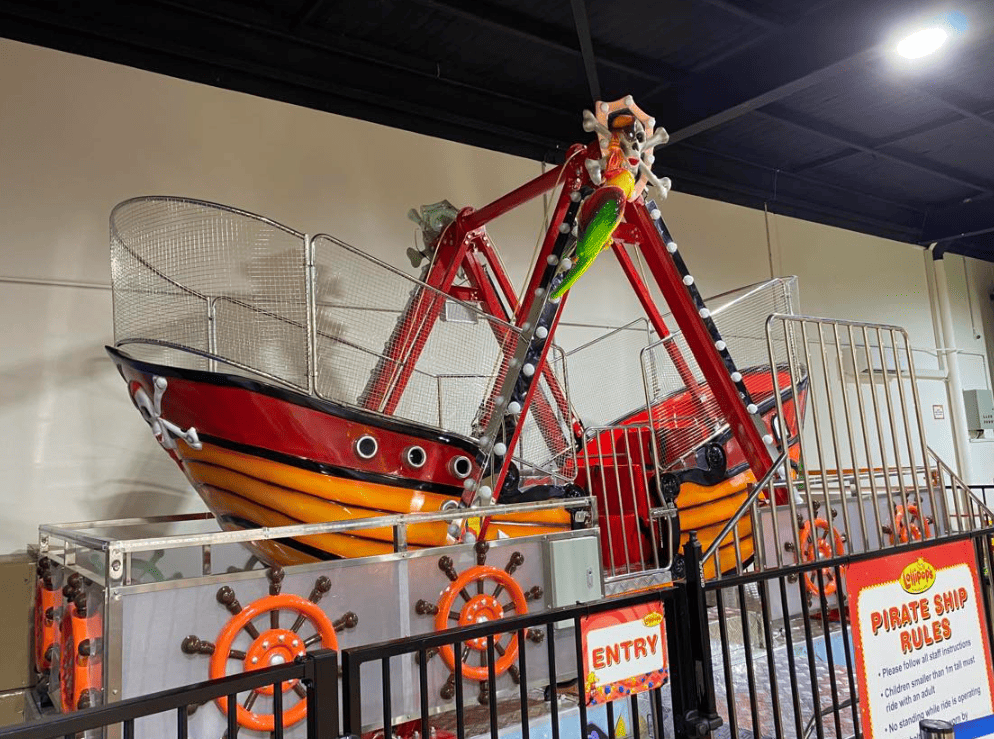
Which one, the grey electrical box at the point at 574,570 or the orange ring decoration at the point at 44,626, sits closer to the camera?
the grey electrical box at the point at 574,570

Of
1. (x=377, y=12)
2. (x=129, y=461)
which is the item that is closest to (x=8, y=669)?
(x=129, y=461)

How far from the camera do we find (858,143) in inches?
322

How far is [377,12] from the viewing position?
5285 millimetres

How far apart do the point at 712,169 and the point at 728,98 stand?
208 centimetres

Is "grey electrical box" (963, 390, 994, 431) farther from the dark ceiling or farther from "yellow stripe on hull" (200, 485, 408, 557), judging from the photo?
"yellow stripe on hull" (200, 485, 408, 557)

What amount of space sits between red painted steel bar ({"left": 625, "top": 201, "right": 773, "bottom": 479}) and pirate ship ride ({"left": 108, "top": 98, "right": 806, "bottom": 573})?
10 mm

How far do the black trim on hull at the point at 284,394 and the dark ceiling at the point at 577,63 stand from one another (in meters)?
2.05

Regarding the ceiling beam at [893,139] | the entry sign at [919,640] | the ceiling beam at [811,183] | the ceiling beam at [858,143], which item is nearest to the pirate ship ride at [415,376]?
the entry sign at [919,640]

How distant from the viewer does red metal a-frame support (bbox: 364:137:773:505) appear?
12.0ft

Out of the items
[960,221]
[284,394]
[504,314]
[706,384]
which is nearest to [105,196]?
[504,314]

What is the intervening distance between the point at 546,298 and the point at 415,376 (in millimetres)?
1031

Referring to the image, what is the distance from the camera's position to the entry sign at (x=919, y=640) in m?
2.03

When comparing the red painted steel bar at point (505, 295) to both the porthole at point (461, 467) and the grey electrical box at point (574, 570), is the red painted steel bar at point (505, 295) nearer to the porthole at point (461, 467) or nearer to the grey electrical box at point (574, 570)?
the porthole at point (461, 467)

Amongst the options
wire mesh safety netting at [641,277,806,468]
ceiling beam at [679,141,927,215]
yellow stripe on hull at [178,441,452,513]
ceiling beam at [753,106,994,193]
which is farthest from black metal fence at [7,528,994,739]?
ceiling beam at [679,141,927,215]
